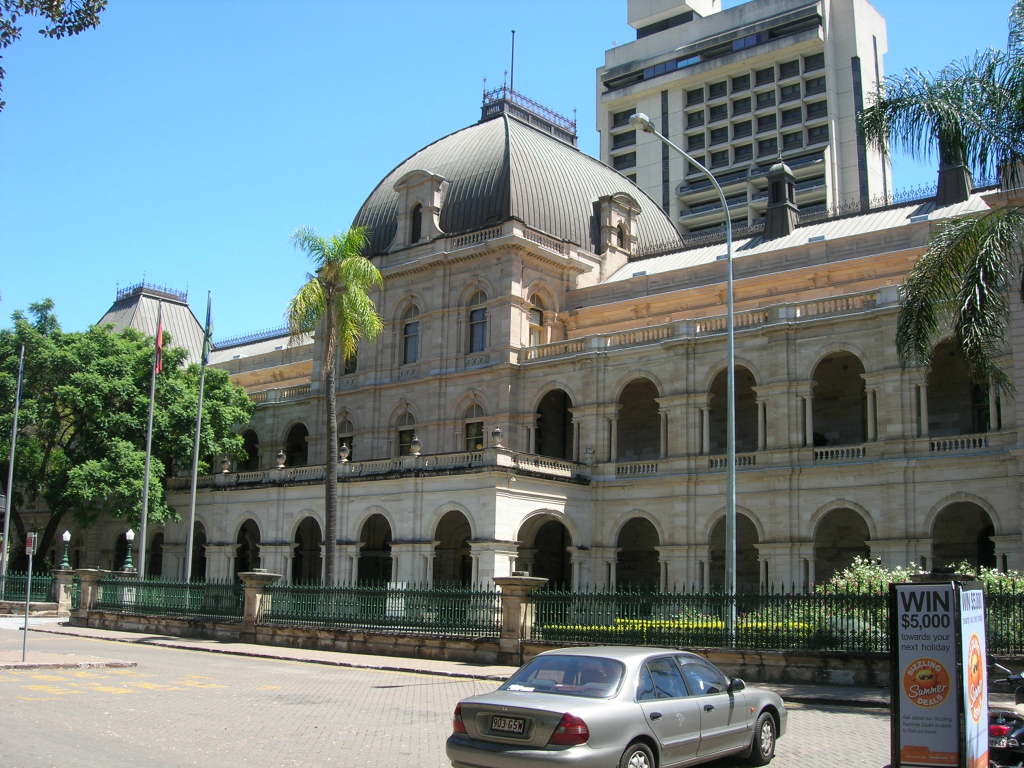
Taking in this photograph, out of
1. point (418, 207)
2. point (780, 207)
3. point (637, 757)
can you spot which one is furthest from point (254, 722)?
point (780, 207)

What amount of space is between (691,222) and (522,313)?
45.4 metres

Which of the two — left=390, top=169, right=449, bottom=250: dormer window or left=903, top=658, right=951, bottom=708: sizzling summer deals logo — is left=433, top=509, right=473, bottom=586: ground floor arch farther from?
left=903, top=658, right=951, bottom=708: sizzling summer deals logo

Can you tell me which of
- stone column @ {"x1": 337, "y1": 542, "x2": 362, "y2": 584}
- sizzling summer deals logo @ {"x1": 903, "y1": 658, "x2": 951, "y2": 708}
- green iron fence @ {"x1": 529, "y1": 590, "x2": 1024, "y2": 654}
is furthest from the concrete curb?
stone column @ {"x1": 337, "y1": 542, "x2": 362, "y2": 584}

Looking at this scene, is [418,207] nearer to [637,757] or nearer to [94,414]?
[94,414]

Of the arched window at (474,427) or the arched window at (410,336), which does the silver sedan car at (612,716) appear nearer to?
the arched window at (474,427)

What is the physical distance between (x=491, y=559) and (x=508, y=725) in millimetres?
26371

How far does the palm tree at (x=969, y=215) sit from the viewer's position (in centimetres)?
1975

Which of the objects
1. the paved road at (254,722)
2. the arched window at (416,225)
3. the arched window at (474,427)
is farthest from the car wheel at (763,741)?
the arched window at (416,225)

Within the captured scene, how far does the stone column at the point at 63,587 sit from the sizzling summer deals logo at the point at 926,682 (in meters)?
39.0

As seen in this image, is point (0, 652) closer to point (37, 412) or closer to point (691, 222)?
point (37, 412)

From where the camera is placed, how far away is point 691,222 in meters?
85.9

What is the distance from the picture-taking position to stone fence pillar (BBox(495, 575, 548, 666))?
23.1m

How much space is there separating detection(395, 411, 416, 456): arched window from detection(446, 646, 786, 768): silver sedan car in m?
34.3

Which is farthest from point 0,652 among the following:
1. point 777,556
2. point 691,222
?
point 691,222
